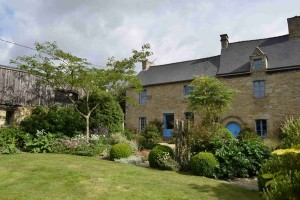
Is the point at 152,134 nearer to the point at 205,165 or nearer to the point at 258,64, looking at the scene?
the point at 258,64

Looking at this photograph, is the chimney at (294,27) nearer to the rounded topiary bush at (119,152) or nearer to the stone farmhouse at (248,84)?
the stone farmhouse at (248,84)

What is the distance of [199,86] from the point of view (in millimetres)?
17125

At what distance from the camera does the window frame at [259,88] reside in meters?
20.8

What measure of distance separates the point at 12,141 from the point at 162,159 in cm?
760

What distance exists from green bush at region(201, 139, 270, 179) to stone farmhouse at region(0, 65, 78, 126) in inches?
492

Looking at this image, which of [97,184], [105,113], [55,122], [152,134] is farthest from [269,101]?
[97,184]

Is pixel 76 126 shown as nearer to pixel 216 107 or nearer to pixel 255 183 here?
pixel 216 107

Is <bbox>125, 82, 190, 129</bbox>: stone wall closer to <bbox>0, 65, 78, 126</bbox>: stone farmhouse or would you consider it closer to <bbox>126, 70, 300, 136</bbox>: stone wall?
<bbox>126, 70, 300, 136</bbox>: stone wall

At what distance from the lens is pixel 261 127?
20641mm

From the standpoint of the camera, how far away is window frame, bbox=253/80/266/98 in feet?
68.2

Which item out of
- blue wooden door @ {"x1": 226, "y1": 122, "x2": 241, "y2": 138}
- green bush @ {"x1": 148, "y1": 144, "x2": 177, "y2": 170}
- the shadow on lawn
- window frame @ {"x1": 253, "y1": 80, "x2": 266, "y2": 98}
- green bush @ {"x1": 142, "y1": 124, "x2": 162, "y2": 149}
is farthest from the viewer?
green bush @ {"x1": 142, "y1": 124, "x2": 162, "y2": 149}

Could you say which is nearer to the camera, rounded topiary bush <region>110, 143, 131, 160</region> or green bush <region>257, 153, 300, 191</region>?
green bush <region>257, 153, 300, 191</region>

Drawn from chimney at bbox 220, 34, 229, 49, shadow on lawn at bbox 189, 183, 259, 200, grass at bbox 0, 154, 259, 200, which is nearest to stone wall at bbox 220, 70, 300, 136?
chimney at bbox 220, 34, 229, 49

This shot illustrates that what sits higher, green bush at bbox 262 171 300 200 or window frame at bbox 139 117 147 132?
window frame at bbox 139 117 147 132
